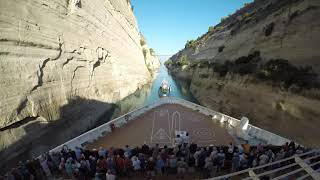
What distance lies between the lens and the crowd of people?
32.1ft

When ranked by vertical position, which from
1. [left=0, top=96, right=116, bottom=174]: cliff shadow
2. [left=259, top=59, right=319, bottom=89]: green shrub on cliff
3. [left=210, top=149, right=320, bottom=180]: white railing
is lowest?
[left=0, top=96, right=116, bottom=174]: cliff shadow

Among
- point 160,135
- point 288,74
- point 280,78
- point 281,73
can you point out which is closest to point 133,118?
point 160,135

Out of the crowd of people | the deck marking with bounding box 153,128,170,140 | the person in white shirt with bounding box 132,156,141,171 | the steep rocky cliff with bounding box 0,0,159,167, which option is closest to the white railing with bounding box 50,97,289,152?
the crowd of people

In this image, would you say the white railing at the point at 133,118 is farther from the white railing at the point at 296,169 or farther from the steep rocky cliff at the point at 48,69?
the white railing at the point at 296,169

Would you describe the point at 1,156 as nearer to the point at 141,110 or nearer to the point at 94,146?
the point at 94,146

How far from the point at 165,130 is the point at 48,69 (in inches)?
370

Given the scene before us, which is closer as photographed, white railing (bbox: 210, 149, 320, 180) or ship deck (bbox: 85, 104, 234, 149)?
white railing (bbox: 210, 149, 320, 180)

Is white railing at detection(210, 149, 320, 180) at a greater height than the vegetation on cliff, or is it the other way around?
the vegetation on cliff

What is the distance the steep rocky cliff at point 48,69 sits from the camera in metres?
14.4

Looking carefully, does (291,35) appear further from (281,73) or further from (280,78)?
(280,78)

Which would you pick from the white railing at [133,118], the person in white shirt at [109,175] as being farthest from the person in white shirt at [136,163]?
the white railing at [133,118]

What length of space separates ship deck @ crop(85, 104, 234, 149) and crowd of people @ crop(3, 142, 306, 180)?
3819 millimetres

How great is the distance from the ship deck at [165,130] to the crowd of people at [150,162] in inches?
150

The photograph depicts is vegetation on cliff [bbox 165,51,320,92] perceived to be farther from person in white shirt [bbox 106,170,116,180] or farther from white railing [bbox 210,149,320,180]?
→ person in white shirt [bbox 106,170,116,180]
